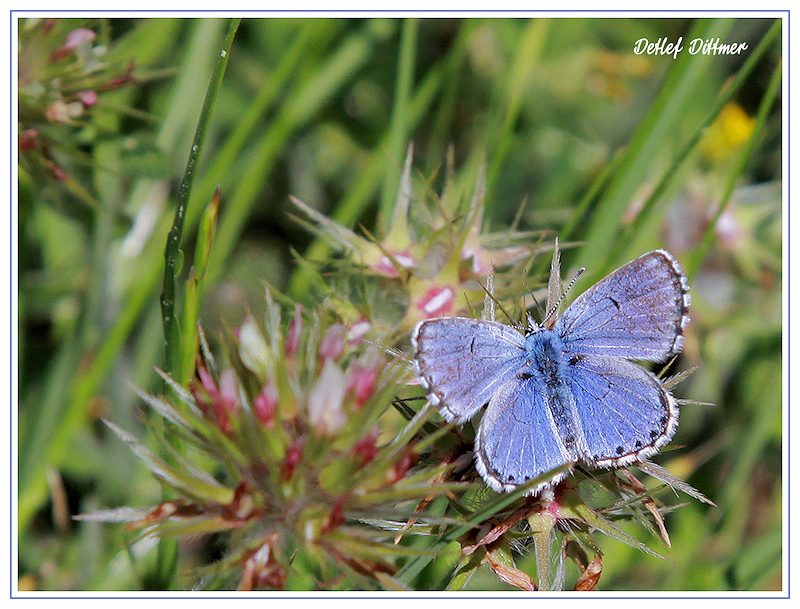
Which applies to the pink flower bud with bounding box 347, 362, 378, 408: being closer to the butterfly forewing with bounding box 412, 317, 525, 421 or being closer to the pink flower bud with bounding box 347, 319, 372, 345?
the butterfly forewing with bounding box 412, 317, 525, 421

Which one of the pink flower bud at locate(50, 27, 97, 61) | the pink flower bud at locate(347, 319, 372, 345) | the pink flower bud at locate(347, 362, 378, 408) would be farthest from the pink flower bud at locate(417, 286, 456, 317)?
the pink flower bud at locate(50, 27, 97, 61)

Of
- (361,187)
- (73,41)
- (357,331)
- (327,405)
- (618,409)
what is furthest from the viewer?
(361,187)

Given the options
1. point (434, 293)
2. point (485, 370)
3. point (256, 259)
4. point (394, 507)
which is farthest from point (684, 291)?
point (256, 259)
